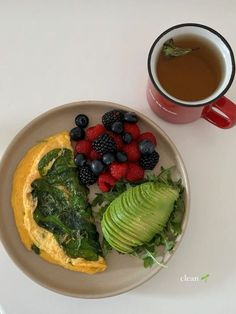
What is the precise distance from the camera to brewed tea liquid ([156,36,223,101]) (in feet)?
3.89

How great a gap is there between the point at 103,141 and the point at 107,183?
3.7 inches

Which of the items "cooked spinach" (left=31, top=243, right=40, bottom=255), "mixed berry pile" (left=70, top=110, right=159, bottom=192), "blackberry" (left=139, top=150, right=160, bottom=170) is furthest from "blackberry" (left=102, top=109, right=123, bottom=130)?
"cooked spinach" (left=31, top=243, right=40, bottom=255)

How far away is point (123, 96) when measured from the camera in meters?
1.30

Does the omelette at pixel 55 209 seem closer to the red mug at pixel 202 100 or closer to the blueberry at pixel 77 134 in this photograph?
the blueberry at pixel 77 134

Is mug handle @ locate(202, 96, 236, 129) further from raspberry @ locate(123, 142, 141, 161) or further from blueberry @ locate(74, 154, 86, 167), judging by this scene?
blueberry @ locate(74, 154, 86, 167)

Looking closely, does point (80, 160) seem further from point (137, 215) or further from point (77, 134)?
point (137, 215)

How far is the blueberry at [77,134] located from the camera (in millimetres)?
1226

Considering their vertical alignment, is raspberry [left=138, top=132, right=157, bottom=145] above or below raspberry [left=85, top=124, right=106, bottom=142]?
below

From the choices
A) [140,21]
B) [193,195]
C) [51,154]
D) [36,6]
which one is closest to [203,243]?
[193,195]

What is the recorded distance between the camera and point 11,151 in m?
1.22

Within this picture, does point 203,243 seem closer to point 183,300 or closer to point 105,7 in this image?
point 183,300

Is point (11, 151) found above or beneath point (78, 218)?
above

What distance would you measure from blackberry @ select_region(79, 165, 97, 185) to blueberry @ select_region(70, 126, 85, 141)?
2.8 inches

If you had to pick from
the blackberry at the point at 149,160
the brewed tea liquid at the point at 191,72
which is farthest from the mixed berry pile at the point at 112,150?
the brewed tea liquid at the point at 191,72
